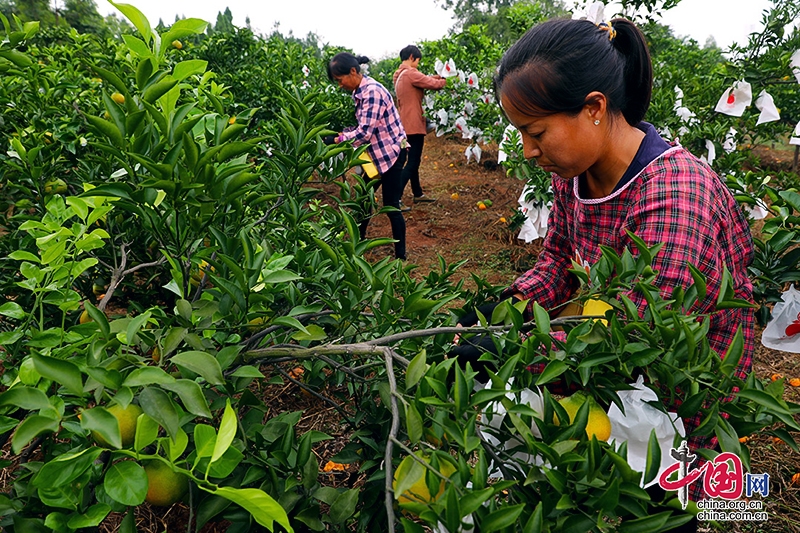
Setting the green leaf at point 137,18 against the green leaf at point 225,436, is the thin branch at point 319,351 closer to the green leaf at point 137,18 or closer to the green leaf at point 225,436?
the green leaf at point 225,436

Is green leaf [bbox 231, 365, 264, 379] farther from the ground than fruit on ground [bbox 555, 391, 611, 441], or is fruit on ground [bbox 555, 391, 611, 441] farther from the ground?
green leaf [bbox 231, 365, 264, 379]

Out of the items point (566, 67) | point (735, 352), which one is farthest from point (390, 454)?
point (566, 67)

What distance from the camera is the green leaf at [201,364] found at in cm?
73

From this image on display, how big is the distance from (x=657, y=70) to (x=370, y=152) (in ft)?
8.43

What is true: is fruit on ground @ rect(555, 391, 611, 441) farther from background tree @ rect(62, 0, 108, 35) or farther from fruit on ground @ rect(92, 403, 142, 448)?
background tree @ rect(62, 0, 108, 35)

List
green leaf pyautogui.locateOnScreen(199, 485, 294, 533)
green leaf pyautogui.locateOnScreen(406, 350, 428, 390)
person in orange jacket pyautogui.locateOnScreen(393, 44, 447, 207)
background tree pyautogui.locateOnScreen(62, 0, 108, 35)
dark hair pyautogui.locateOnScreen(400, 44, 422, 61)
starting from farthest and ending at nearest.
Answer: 1. background tree pyautogui.locateOnScreen(62, 0, 108, 35)
2. dark hair pyautogui.locateOnScreen(400, 44, 422, 61)
3. person in orange jacket pyautogui.locateOnScreen(393, 44, 447, 207)
4. green leaf pyautogui.locateOnScreen(406, 350, 428, 390)
5. green leaf pyautogui.locateOnScreen(199, 485, 294, 533)

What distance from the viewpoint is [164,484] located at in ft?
2.87

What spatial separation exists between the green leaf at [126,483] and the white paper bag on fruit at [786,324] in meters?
1.61

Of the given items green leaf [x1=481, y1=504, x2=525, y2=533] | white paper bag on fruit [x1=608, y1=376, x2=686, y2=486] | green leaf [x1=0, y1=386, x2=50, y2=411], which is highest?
green leaf [x1=0, y1=386, x2=50, y2=411]

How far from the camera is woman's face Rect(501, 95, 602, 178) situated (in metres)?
1.20

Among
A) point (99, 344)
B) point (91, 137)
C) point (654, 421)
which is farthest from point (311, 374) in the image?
point (91, 137)

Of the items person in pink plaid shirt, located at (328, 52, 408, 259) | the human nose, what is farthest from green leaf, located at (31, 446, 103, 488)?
person in pink plaid shirt, located at (328, 52, 408, 259)

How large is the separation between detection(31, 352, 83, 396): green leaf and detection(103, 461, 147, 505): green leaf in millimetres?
113

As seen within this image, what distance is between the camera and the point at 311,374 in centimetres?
125
